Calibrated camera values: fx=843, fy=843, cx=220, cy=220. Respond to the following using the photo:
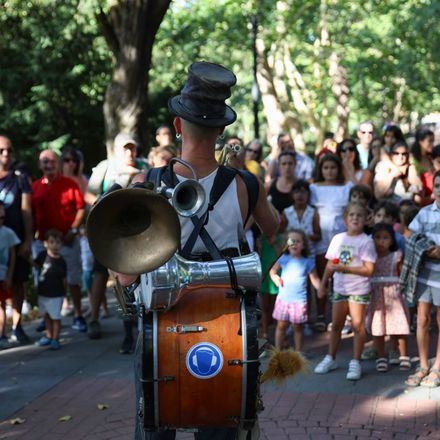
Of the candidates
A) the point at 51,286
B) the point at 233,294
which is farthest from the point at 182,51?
the point at 233,294

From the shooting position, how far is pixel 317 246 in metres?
8.27

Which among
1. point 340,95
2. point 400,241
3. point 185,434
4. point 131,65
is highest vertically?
point 340,95

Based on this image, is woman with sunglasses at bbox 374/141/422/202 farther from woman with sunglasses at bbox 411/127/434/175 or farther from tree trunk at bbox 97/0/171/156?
Answer: tree trunk at bbox 97/0/171/156

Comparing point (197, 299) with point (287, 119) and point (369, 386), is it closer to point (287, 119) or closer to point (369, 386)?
point (369, 386)

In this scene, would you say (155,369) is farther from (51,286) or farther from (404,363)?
(51,286)

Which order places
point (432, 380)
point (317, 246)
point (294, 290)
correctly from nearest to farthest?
point (432, 380) < point (294, 290) < point (317, 246)

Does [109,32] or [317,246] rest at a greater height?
[109,32]

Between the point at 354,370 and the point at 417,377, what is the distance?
0.49 m

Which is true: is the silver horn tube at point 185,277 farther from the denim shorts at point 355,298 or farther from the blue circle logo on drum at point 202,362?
the denim shorts at point 355,298

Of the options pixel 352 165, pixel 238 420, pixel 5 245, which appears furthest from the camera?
pixel 352 165

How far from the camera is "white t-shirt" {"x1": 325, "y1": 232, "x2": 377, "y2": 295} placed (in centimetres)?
672

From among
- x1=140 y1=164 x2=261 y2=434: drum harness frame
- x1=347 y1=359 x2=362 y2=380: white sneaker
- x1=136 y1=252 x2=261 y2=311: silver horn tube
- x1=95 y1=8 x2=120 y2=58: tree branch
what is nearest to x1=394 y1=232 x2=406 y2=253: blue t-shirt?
x1=347 y1=359 x2=362 y2=380: white sneaker

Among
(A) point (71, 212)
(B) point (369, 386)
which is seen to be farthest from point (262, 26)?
(B) point (369, 386)

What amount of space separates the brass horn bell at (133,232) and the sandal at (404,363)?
165 inches
